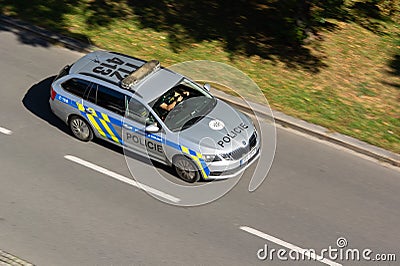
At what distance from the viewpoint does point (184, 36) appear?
53.8 feet

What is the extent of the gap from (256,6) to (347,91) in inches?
170

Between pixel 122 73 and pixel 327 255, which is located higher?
pixel 122 73

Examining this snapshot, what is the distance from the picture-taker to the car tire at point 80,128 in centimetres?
1257

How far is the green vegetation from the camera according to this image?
48.0 ft

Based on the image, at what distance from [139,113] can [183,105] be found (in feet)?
3.24

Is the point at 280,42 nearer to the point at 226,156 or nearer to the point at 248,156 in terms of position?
the point at 248,156

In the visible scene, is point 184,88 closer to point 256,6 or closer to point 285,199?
point 285,199

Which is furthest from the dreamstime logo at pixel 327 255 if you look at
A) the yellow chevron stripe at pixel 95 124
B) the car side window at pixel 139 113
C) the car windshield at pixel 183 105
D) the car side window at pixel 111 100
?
the yellow chevron stripe at pixel 95 124

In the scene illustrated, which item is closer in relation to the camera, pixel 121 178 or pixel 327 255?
pixel 327 255

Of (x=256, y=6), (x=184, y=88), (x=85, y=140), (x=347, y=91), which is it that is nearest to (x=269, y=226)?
(x=184, y=88)

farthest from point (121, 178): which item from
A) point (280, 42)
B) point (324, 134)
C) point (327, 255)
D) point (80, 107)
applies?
point (280, 42)

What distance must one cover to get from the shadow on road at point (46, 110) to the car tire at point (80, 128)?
0.23 m

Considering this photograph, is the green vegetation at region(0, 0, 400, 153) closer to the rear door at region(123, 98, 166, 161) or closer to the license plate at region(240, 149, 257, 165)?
the license plate at region(240, 149, 257, 165)

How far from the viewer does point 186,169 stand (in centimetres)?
1188
